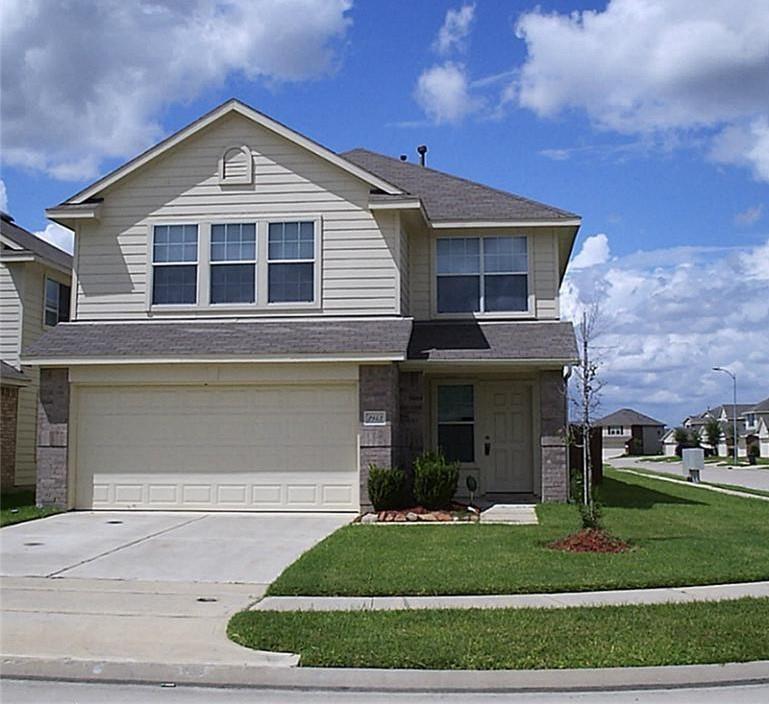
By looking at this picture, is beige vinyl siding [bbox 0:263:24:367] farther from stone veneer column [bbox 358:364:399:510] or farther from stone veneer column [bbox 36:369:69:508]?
stone veneer column [bbox 358:364:399:510]

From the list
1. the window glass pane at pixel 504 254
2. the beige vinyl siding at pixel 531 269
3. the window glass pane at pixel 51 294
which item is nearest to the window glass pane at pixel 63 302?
the window glass pane at pixel 51 294

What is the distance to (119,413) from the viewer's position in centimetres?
1834

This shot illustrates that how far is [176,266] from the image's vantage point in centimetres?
1900

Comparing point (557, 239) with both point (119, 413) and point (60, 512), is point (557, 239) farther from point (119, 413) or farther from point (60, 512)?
point (60, 512)

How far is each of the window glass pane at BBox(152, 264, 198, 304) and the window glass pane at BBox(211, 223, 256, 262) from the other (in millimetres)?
609

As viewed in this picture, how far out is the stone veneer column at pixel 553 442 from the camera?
18312 millimetres

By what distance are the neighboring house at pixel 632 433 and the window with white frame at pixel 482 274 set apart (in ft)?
252

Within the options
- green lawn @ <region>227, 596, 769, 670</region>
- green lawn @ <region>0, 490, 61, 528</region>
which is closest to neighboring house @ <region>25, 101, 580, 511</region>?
green lawn @ <region>0, 490, 61, 528</region>

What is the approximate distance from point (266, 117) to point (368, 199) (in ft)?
8.81

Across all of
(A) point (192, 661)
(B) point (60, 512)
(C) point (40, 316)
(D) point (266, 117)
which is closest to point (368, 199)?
(D) point (266, 117)

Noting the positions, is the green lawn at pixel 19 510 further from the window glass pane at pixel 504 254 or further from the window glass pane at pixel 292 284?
the window glass pane at pixel 504 254

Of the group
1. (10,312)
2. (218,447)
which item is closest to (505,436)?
(218,447)

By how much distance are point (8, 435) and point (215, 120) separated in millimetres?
9956

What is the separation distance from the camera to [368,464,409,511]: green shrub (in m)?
16.8
